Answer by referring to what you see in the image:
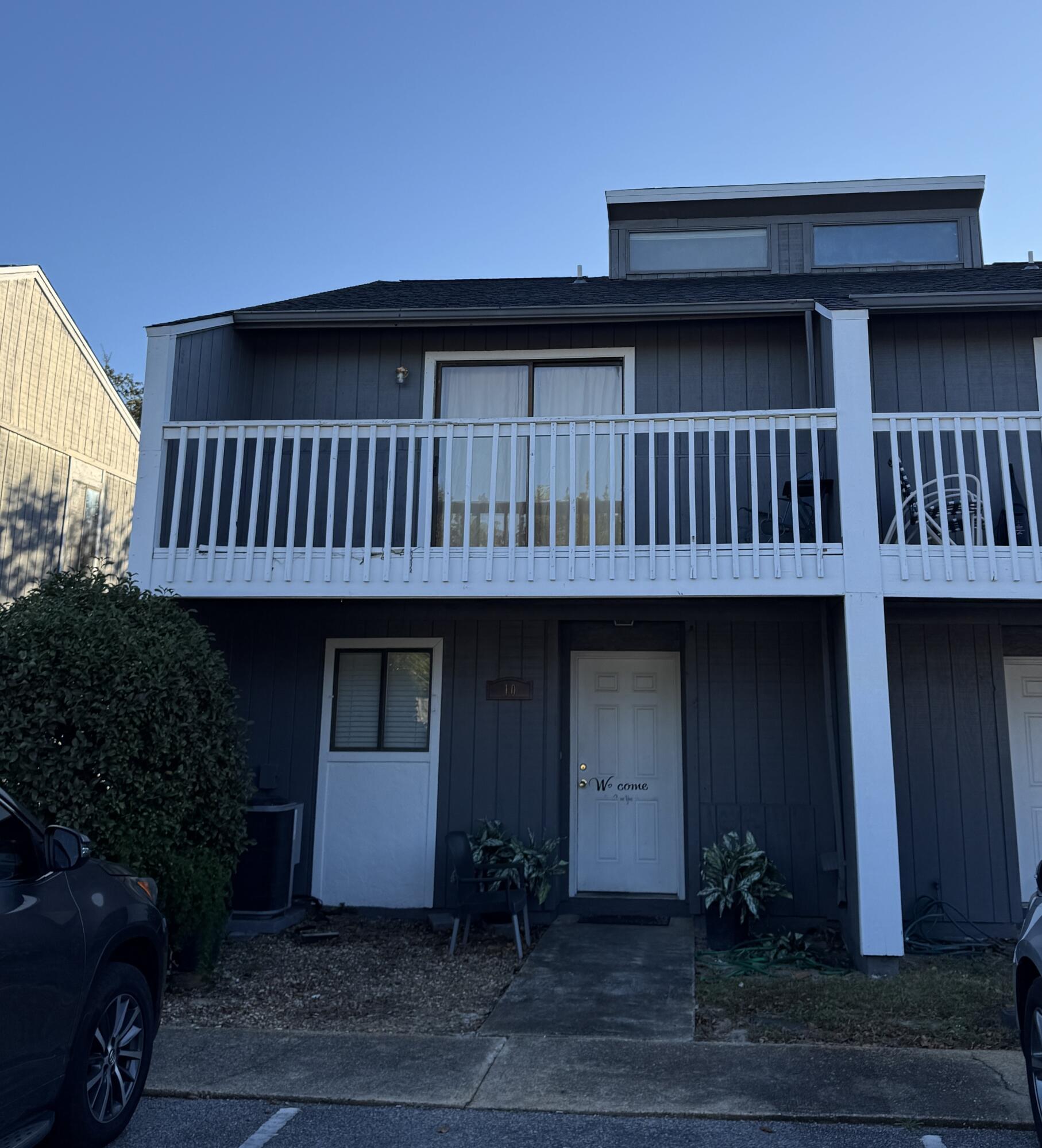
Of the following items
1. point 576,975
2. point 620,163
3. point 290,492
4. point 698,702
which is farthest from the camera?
point 620,163

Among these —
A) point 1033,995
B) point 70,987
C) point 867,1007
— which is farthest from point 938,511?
point 70,987

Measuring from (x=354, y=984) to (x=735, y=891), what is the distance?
9.06ft

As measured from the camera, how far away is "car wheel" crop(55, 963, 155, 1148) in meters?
3.21

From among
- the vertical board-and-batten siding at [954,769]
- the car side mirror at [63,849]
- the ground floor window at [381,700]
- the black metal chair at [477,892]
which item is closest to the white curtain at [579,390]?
the ground floor window at [381,700]

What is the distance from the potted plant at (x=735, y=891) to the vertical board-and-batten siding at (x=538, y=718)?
0.60m

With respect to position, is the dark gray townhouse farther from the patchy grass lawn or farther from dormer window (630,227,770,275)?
dormer window (630,227,770,275)

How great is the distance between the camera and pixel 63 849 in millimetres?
3365

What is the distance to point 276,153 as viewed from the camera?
1238 centimetres

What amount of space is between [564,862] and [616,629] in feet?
6.80

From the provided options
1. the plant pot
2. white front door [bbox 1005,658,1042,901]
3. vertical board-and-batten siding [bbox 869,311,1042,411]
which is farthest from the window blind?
white front door [bbox 1005,658,1042,901]

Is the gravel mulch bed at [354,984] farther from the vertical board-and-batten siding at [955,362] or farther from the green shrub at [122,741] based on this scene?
the vertical board-and-batten siding at [955,362]

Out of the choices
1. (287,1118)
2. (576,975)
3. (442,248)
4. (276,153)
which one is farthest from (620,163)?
(287,1118)

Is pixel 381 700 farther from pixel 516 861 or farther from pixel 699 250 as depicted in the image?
pixel 699 250

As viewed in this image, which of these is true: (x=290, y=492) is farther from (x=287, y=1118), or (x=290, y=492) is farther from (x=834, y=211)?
(x=834, y=211)
